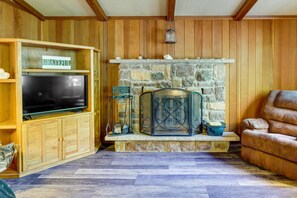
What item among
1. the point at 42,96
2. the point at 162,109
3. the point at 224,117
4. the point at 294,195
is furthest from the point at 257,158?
the point at 42,96

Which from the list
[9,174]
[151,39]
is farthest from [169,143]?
[9,174]

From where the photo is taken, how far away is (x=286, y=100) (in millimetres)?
3807

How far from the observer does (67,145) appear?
3590mm

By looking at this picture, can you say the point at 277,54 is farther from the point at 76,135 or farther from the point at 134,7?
the point at 76,135

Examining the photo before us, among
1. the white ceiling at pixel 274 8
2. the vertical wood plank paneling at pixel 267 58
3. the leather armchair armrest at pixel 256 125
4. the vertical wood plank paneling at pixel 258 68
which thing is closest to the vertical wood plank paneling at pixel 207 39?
the white ceiling at pixel 274 8

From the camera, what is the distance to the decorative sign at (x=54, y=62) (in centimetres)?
344

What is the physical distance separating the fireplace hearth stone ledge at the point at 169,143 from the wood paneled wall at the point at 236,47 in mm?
765

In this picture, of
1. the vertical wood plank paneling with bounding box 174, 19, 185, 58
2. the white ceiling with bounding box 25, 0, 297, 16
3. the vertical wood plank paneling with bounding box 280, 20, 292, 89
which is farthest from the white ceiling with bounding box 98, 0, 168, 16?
the vertical wood plank paneling with bounding box 280, 20, 292, 89

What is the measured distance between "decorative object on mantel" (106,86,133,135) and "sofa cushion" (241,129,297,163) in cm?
189

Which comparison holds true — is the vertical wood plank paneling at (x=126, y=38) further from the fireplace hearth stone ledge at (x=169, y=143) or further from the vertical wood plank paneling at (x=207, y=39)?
the fireplace hearth stone ledge at (x=169, y=143)

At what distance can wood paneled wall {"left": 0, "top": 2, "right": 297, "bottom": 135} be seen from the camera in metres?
4.38

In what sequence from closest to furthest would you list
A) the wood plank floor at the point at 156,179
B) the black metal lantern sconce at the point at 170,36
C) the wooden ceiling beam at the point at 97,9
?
1. the wood plank floor at the point at 156,179
2. the wooden ceiling beam at the point at 97,9
3. the black metal lantern sconce at the point at 170,36

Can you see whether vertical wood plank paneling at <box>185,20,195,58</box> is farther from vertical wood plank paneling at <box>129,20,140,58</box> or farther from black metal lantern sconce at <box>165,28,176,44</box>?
vertical wood plank paneling at <box>129,20,140,58</box>

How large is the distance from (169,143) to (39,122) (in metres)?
2.00
